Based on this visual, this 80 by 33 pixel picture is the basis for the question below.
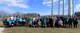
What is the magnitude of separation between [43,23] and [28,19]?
7.03 feet

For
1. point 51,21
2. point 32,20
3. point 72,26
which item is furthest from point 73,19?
point 32,20

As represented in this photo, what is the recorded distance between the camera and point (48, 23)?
82.6 ft

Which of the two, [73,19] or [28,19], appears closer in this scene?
[73,19]

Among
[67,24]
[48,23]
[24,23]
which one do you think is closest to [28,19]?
[24,23]

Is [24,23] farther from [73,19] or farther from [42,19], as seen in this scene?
[73,19]

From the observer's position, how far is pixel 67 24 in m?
25.5

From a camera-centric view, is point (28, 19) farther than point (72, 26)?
Yes

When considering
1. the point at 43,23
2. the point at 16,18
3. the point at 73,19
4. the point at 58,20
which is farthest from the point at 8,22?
the point at 73,19

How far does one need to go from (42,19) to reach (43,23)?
0.64m

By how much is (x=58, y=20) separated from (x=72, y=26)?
5.23 feet

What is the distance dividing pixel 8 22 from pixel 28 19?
8.98 ft

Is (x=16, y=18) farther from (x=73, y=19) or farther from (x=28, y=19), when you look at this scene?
(x=73, y=19)

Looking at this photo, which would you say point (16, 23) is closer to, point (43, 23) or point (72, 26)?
point (43, 23)

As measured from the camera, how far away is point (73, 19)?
2461 centimetres
